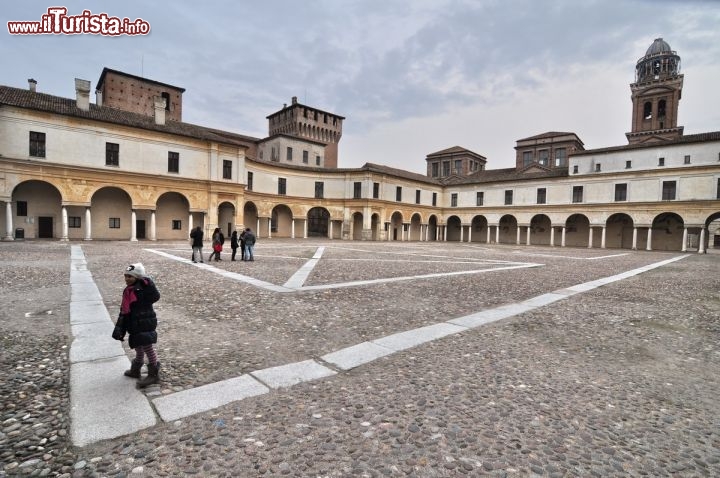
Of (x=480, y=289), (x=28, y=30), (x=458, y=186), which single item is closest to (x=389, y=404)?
(x=480, y=289)

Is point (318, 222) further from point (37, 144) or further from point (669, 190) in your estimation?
point (669, 190)

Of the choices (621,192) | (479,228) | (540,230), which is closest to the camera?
(621,192)

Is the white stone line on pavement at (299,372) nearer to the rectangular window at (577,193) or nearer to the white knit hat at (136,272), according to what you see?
the white knit hat at (136,272)

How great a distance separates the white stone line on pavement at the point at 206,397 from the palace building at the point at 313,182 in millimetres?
28963

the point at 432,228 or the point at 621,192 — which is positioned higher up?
the point at 621,192

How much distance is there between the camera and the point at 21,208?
2538cm

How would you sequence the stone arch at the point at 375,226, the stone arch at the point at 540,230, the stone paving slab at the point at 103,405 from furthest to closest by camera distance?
the stone arch at the point at 540,230 < the stone arch at the point at 375,226 < the stone paving slab at the point at 103,405

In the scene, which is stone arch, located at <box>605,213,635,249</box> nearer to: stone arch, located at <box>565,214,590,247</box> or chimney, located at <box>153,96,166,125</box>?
stone arch, located at <box>565,214,590,247</box>

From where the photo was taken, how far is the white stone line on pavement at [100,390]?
272 cm

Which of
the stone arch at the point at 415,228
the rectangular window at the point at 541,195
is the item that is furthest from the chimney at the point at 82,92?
the rectangular window at the point at 541,195

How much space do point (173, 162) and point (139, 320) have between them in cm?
3105

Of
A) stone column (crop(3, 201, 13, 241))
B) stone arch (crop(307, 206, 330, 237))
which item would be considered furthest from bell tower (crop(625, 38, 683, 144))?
stone column (crop(3, 201, 13, 241))

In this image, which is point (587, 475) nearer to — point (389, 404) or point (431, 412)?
point (431, 412)

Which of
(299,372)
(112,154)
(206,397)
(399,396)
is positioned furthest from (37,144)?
(399,396)
